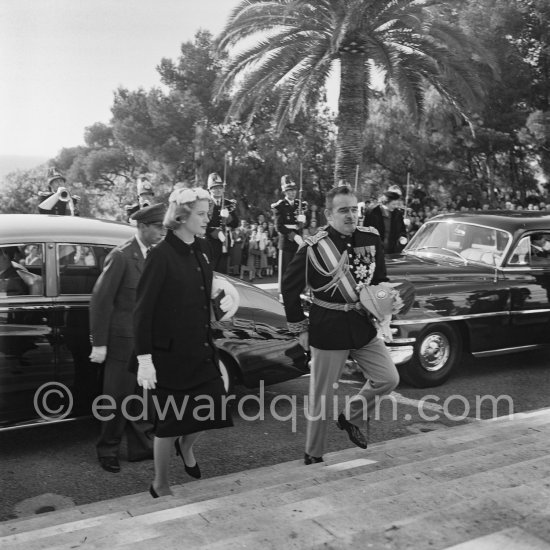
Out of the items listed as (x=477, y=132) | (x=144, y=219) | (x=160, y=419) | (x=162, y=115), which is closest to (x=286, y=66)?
(x=144, y=219)

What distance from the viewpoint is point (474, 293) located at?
679cm

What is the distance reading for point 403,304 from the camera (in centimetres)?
463

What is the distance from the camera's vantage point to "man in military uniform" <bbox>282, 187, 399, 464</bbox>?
4371mm

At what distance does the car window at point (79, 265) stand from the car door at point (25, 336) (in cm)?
11

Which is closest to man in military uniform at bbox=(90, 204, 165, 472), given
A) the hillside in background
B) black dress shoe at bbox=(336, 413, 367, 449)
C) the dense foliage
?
black dress shoe at bbox=(336, 413, 367, 449)

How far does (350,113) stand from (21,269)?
11619 mm

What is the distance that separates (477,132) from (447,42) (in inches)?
568

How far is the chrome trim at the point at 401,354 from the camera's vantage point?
20.8 feet

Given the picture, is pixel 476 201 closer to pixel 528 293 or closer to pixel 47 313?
pixel 528 293

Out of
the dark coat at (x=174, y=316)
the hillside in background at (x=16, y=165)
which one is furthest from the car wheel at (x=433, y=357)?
the hillside in background at (x=16, y=165)

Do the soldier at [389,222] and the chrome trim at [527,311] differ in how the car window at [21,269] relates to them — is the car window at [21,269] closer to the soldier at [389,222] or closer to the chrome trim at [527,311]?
the chrome trim at [527,311]

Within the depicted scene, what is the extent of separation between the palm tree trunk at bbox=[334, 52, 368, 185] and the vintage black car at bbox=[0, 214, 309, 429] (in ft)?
35.5

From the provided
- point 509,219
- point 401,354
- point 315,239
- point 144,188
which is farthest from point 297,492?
point 144,188

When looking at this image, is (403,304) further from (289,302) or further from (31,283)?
(31,283)
